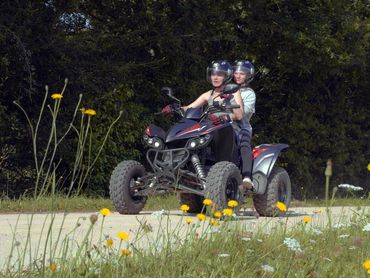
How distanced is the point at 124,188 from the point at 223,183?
1.19 m

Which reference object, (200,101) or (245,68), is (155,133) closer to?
(200,101)

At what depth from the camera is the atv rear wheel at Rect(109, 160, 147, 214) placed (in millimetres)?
9398

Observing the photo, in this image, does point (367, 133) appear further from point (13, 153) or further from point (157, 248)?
point (157, 248)

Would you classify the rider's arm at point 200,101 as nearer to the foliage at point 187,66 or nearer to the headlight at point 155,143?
the headlight at point 155,143

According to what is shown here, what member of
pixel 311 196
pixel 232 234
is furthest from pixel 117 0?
pixel 232 234

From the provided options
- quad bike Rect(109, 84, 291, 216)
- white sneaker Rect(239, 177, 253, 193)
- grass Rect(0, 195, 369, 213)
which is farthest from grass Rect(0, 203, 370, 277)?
grass Rect(0, 195, 369, 213)

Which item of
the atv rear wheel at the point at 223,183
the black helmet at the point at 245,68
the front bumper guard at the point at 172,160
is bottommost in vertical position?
the atv rear wheel at the point at 223,183

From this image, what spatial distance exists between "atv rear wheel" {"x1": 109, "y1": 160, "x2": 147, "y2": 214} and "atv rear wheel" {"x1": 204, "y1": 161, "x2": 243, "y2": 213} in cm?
100

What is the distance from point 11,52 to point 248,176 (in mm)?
5615

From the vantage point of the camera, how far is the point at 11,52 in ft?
45.6

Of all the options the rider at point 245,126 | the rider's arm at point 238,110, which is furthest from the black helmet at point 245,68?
the rider's arm at point 238,110

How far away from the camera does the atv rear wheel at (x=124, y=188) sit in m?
9.40

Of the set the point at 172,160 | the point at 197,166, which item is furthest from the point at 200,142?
the point at 172,160

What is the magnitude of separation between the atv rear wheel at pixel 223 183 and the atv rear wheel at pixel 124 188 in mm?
1004
